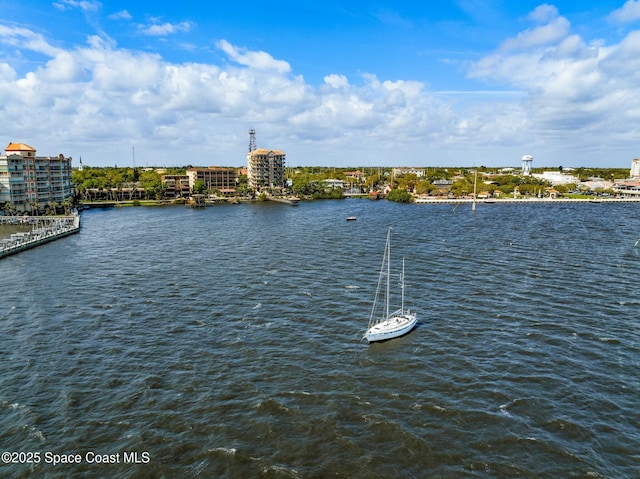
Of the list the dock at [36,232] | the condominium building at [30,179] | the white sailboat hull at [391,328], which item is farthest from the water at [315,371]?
the condominium building at [30,179]

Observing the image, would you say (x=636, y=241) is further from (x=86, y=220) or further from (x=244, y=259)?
(x=86, y=220)

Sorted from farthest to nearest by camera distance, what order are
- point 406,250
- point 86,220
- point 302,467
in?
point 86,220 < point 406,250 < point 302,467

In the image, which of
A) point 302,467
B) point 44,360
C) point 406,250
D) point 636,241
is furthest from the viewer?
point 636,241

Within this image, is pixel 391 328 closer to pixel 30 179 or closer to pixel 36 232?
pixel 36 232

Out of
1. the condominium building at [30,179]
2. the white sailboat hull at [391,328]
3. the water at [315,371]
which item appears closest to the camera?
the water at [315,371]

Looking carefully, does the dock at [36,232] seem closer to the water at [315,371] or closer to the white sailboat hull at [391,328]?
the water at [315,371]

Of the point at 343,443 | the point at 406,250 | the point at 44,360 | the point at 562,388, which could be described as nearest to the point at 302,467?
the point at 343,443

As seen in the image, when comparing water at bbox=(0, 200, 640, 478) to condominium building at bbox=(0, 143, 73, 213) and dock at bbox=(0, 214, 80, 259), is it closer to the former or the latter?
dock at bbox=(0, 214, 80, 259)
